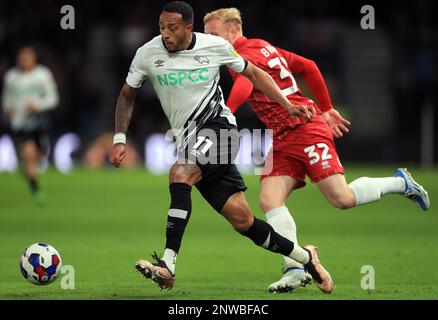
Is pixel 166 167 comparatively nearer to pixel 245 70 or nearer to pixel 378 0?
pixel 378 0

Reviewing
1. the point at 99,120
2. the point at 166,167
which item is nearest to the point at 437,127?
the point at 166,167

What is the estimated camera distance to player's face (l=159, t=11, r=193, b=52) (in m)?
7.38

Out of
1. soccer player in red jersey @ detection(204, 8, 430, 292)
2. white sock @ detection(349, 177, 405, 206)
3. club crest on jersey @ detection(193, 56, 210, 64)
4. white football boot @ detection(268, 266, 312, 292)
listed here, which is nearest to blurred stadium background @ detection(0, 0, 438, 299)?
white sock @ detection(349, 177, 405, 206)

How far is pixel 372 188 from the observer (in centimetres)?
847

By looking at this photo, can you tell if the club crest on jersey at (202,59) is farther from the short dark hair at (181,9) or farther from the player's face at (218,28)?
the player's face at (218,28)

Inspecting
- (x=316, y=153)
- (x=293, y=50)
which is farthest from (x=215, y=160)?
(x=293, y=50)

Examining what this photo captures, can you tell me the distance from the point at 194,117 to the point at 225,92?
14471 millimetres

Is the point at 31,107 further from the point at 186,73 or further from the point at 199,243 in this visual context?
the point at 186,73

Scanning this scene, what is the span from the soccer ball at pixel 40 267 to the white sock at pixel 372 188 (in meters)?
2.50

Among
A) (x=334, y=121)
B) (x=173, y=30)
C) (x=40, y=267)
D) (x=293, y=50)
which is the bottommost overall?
(x=40, y=267)

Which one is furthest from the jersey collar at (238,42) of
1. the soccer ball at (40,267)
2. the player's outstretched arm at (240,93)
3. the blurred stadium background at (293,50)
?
the blurred stadium background at (293,50)

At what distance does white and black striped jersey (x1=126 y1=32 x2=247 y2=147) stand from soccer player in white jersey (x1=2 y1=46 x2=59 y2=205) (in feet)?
29.5
